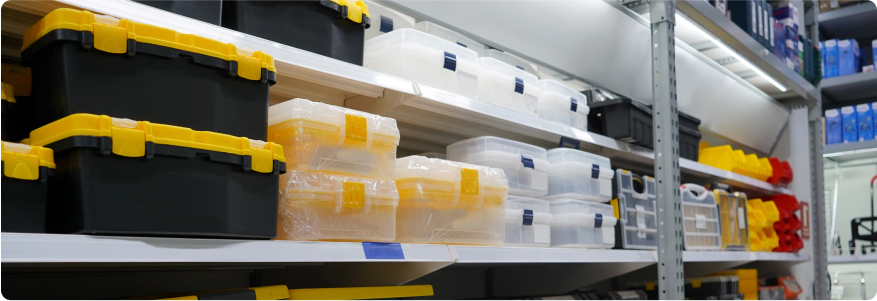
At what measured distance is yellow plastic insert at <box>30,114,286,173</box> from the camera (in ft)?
3.45

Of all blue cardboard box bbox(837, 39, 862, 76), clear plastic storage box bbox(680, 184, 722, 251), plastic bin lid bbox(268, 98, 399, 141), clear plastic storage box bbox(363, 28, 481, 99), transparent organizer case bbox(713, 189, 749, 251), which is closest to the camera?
plastic bin lid bbox(268, 98, 399, 141)

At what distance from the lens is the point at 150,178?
3.68ft

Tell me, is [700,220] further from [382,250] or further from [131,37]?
[131,37]

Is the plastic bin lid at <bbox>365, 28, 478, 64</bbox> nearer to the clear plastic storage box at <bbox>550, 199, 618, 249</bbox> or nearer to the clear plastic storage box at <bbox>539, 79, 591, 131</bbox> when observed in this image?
the clear plastic storage box at <bbox>539, 79, 591, 131</bbox>

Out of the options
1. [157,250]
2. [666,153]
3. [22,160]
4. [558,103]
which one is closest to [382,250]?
[157,250]

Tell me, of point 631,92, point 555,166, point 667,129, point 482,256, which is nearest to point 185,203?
point 482,256

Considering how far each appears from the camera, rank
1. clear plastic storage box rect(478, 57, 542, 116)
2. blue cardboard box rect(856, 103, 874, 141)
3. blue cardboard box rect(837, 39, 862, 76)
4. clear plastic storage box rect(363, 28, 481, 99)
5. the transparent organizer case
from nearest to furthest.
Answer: clear plastic storage box rect(363, 28, 481, 99) → clear plastic storage box rect(478, 57, 542, 116) → the transparent organizer case → blue cardboard box rect(856, 103, 874, 141) → blue cardboard box rect(837, 39, 862, 76)

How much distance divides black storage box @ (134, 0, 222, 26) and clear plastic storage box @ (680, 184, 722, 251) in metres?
2.19

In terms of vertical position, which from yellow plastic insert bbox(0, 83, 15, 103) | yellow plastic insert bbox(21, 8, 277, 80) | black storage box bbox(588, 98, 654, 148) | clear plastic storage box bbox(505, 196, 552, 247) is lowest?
clear plastic storage box bbox(505, 196, 552, 247)

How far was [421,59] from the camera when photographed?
188 centimetres

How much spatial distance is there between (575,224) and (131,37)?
1.55m

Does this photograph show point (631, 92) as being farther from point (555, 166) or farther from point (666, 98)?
point (555, 166)

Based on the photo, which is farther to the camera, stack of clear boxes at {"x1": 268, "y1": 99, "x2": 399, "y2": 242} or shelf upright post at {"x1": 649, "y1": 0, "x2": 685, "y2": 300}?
shelf upright post at {"x1": 649, "y1": 0, "x2": 685, "y2": 300}

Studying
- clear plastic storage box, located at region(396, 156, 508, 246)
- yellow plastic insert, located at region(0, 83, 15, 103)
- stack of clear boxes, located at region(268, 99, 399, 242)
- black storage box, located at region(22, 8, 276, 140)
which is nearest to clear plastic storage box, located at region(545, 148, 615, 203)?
clear plastic storage box, located at region(396, 156, 508, 246)
